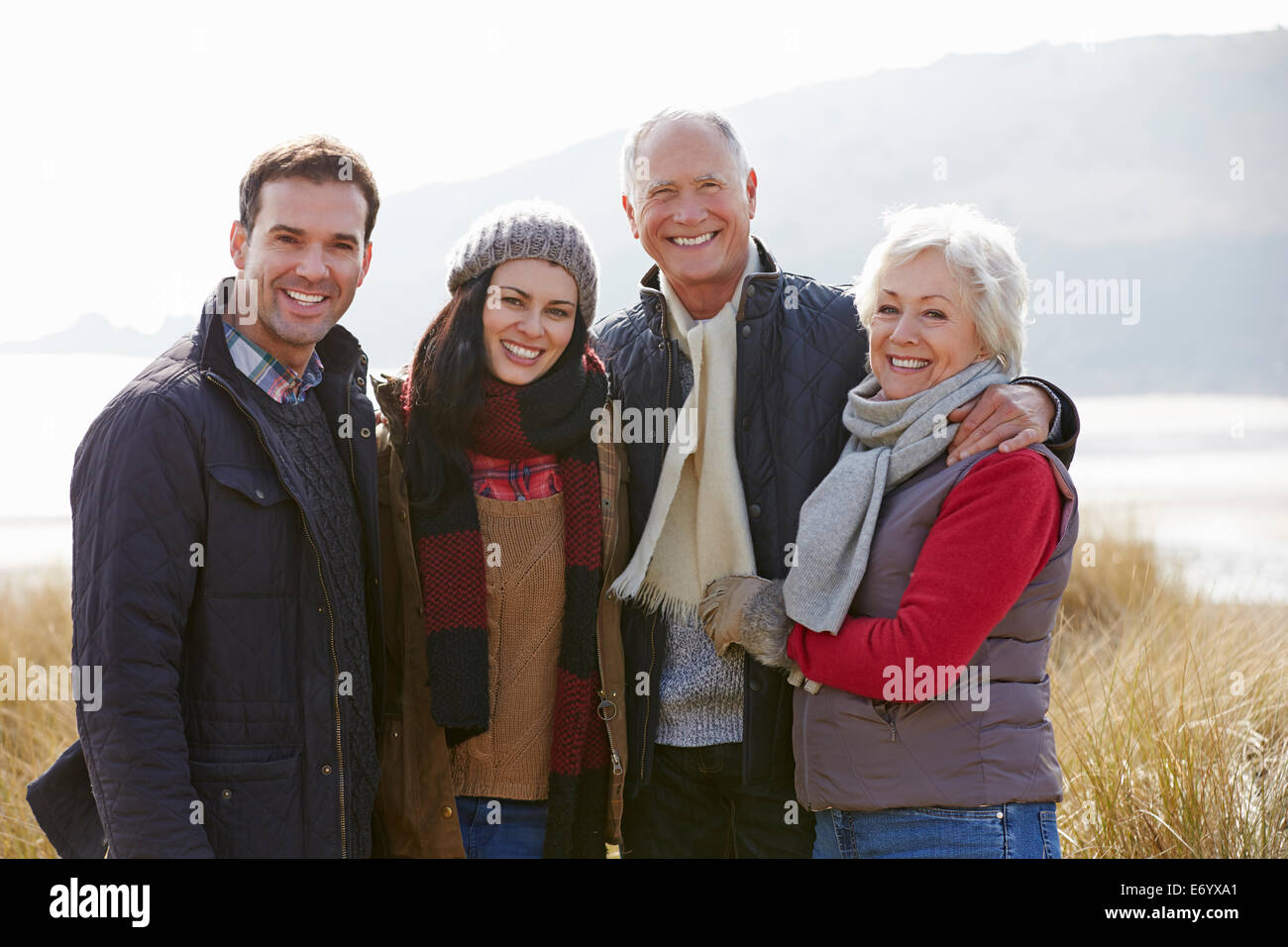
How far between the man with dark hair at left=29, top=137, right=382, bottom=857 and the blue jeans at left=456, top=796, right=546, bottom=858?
26cm

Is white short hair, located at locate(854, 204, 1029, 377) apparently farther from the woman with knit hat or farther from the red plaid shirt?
the red plaid shirt

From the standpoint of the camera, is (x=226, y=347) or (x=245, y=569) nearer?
(x=245, y=569)

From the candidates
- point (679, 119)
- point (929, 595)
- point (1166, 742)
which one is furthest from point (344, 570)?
point (1166, 742)

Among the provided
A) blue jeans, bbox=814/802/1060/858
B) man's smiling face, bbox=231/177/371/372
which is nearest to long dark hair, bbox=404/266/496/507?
man's smiling face, bbox=231/177/371/372

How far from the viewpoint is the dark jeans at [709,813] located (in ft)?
9.08

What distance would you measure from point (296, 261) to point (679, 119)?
1.19m

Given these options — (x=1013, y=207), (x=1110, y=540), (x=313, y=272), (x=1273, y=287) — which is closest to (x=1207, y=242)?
(x=1273, y=287)

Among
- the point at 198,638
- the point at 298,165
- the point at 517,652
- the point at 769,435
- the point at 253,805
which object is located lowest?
the point at 253,805

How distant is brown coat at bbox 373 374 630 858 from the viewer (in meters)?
2.66

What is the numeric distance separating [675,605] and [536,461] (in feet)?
1.75

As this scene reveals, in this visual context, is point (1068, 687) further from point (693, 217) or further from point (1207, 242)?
point (1207, 242)

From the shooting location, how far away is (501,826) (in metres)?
2.75

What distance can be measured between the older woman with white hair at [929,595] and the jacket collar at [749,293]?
408mm

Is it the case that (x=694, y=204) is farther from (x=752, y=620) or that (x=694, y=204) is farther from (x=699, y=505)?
(x=752, y=620)
